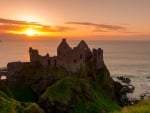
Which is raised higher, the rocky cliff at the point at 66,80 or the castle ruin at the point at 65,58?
the castle ruin at the point at 65,58

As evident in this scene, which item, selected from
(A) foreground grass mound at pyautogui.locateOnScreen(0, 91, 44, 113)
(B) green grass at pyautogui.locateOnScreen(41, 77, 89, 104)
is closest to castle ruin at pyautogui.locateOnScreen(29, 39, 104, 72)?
(B) green grass at pyautogui.locateOnScreen(41, 77, 89, 104)

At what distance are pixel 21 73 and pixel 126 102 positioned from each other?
110ft

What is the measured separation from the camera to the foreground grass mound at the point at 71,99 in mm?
78812

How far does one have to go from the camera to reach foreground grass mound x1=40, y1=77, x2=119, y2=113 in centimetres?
7881

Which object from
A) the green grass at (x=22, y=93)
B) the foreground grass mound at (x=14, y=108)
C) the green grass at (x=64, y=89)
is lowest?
the green grass at (x=22, y=93)

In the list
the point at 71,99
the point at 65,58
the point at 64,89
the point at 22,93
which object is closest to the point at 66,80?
Answer: the point at 64,89

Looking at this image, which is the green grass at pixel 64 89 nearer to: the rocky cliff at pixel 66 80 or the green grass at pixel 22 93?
the rocky cliff at pixel 66 80

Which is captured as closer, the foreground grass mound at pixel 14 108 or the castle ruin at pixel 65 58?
the foreground grass mound at pixel 14 108

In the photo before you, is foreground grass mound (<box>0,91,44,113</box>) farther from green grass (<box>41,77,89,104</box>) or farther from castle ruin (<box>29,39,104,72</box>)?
castle ruin (<box>29,39,104,72</box>)

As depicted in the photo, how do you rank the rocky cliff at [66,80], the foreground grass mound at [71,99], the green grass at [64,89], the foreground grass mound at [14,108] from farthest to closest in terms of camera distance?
the rocky cliff at [66,80] → the green grass at [64,89] → the foreground grass mound at [71,99] → the foreground grass mound at [14,108]

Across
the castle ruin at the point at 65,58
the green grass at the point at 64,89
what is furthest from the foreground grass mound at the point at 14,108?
the castle ruin at the point at 65,58

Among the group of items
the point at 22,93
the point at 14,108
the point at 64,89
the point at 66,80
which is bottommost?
the point at 22,93

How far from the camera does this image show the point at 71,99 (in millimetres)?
81062

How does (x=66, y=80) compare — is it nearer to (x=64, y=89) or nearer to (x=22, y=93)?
(x=64, y=89)
